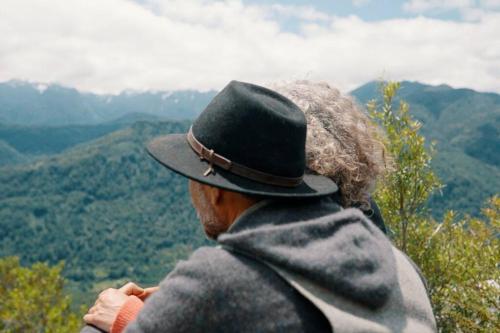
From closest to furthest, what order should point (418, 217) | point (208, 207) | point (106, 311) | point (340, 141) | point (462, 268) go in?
point (106, 311) < point (208, 207) < point (340, 141) < point (462, 268) < point (418, 217)

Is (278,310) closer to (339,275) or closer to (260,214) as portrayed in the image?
(339,275)

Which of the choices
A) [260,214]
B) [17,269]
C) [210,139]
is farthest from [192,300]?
[17,269]

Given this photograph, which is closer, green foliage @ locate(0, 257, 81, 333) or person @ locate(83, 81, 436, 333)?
person @ locate(83, 81, 436, 333)

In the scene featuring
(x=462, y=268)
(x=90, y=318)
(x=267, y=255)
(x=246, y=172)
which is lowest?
(x=462, y=268)

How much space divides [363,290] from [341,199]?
2.92 feet

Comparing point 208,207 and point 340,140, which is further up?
point 340,140

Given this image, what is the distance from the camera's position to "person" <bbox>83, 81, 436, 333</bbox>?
173cm

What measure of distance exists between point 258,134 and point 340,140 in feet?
2.07

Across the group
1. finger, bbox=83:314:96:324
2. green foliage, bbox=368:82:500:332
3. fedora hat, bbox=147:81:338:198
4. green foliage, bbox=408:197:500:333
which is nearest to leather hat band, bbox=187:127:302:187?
fedora hat, bbox=147:81:338:198

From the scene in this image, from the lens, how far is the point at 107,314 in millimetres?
2230

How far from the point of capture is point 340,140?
2580 mm

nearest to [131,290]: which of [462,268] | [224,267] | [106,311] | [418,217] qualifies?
[106,311]

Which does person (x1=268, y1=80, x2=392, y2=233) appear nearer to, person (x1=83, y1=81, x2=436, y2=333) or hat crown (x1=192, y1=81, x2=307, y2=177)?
person (x1=83, y1=81, x2=436, y2=333)

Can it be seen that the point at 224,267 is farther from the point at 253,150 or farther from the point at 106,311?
the point at 106,311
